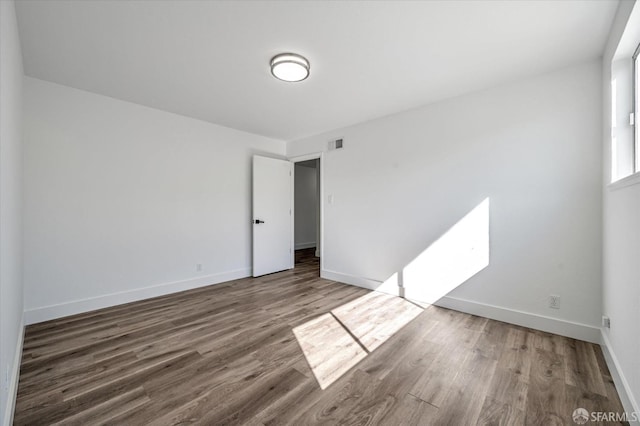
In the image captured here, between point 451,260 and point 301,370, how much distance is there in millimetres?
2210

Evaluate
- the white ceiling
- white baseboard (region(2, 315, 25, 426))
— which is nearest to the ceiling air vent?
the white ceiling

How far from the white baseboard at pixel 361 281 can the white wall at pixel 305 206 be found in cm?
319

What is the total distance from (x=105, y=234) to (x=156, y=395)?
234cm

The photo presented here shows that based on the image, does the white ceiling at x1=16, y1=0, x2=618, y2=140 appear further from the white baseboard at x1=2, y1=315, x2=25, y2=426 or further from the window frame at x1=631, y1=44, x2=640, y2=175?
the white baseboard at x1=2, y1=315, x2=25, y2=426

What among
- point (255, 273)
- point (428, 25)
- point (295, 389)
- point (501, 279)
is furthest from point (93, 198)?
point (501, 279)

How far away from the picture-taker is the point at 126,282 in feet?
10.9

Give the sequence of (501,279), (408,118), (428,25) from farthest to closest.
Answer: (408,118)
(501,279)
(428,25)

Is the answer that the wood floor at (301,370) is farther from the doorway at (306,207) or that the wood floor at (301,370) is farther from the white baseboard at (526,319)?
the doorway at (306,207)

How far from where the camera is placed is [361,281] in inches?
160

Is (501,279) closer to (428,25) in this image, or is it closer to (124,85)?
(428,25)

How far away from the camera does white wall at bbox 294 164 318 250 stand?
25.1 feet

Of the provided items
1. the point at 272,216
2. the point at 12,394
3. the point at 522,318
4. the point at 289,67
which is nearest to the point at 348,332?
A: the point at 522,318

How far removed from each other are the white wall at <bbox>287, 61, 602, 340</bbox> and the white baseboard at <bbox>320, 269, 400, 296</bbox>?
8 centimetres

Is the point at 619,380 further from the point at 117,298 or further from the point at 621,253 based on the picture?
the point at 117,298
